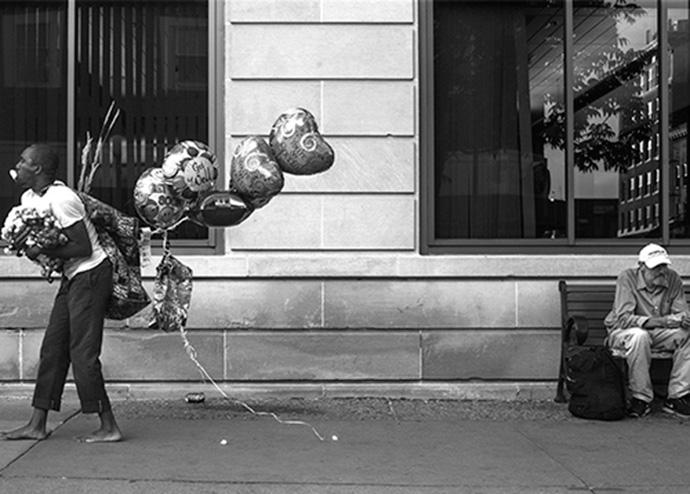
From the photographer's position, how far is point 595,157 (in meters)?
8.85

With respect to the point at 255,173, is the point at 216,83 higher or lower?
higher

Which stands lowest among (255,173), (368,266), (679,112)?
(368,266)

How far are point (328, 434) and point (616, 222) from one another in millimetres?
3590

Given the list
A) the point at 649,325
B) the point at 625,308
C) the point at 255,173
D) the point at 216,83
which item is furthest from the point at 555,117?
the point at 255,173

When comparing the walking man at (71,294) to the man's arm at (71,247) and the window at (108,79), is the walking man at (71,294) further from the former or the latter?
the window at (108,79)

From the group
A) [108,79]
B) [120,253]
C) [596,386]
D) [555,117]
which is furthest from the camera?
[555,117]

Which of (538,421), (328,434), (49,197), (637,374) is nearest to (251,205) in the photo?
(49,197)

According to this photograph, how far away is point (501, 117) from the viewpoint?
347 inches

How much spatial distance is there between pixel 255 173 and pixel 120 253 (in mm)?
1019

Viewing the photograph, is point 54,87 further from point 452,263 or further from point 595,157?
point 595,157

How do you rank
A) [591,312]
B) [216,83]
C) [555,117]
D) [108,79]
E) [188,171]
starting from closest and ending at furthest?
[188,171] → [591,312] → [216,83] → [108,79] → [555,117]

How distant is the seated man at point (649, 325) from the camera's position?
752 centimetres

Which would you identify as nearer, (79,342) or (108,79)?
(79,342)

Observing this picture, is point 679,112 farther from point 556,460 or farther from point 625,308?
point 556,460
